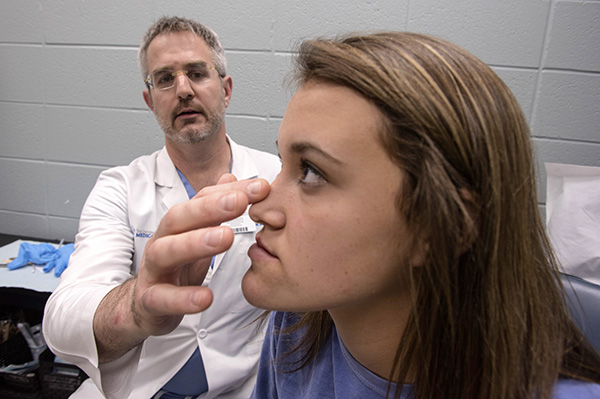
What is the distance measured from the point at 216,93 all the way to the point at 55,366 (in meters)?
1.42

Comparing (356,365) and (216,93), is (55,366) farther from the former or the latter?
(356,365)

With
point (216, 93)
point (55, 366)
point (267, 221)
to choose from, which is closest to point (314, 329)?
point (267, 221)

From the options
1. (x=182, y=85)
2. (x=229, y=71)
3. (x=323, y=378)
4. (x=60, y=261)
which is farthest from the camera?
(x=229, y=71)

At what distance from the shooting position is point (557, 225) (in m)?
1.07

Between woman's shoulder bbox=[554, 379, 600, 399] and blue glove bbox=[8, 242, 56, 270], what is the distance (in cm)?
200

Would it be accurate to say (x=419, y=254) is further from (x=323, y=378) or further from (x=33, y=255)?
(x=33, y=255)

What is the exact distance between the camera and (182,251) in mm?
537

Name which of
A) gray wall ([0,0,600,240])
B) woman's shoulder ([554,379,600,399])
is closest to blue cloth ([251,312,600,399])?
woman's shoulder ([554,379,600,399])

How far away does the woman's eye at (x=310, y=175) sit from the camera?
0.54m

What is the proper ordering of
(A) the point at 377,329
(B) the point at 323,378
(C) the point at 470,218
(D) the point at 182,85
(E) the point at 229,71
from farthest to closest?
(E) the point at 229,71 < (D) the point at 182,85 < (B) the point at 323,378 < (A) the point at 377,329 < (C) the point at 470,218

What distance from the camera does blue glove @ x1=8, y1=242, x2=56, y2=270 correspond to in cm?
162

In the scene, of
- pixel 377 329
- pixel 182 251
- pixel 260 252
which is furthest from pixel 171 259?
pixel 377 329

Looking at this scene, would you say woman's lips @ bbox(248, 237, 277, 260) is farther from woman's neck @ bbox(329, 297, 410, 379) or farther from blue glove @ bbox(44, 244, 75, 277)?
blue glove @ bbox(44, 244, 75, 277)

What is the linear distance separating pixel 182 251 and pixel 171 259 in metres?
0.03
